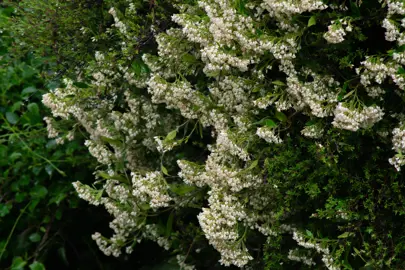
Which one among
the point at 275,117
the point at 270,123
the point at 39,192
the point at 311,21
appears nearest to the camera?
the point at 311,21

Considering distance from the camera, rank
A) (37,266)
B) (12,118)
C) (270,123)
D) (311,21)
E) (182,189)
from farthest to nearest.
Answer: (12,118) → (37,266) → (182,189) → (270,123) → (311,21)

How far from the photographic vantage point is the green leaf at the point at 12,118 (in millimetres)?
5078

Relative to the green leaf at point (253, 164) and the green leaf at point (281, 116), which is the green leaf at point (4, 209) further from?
the green leaf at point (281, 116)

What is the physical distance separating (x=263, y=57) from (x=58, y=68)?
62.1 inches

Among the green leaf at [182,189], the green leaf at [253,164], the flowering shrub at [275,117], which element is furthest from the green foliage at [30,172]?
the green leaf at [253,164]

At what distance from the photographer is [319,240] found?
10.9 feet

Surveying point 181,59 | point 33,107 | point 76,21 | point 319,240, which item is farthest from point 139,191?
point 33,107

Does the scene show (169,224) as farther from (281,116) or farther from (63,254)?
(63,254)

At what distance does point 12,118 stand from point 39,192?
58 centimetres

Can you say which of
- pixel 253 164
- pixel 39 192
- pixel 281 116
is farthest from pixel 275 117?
pixel 39 192

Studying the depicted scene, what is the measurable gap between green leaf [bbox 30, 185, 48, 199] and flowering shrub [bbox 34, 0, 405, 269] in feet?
2.90

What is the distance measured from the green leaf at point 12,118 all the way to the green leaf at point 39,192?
500mm

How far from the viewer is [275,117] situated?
344 centimetres

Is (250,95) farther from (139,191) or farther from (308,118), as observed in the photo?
(139,191)
